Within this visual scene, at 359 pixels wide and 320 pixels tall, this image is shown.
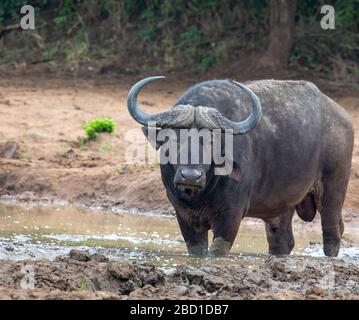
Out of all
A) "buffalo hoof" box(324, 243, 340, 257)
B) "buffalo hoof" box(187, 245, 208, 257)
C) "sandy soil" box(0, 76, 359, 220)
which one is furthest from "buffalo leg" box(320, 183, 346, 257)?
"sandy soil" box(0, 76, 359, 220)

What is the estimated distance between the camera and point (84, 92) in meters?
18.5

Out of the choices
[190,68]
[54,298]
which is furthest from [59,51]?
[54,298]

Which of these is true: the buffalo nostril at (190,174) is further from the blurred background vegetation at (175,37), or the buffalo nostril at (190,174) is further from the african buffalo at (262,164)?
the blurred background vegetation at (175,37)

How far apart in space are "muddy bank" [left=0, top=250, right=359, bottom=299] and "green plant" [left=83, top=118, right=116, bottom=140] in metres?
6.65

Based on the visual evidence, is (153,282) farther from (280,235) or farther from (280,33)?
(280,33)

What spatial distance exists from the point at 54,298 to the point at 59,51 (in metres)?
13.5

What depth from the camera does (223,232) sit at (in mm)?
10688

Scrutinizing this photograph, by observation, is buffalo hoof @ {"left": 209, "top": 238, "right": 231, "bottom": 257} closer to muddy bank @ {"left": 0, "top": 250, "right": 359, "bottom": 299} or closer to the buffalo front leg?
the buffalo front leg

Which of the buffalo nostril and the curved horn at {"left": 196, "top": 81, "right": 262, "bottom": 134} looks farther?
the curved horn at {"left": 196, "top": 81, "right": 262, "bottom": 134}

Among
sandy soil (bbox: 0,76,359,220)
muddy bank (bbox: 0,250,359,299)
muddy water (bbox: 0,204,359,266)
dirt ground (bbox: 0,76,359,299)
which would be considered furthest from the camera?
sandy soil (bbox: 0,76,359,220)

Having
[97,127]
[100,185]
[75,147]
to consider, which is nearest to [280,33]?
[97,127]

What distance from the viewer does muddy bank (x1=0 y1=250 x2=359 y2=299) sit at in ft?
26.5

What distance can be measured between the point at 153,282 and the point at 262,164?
2.78m
